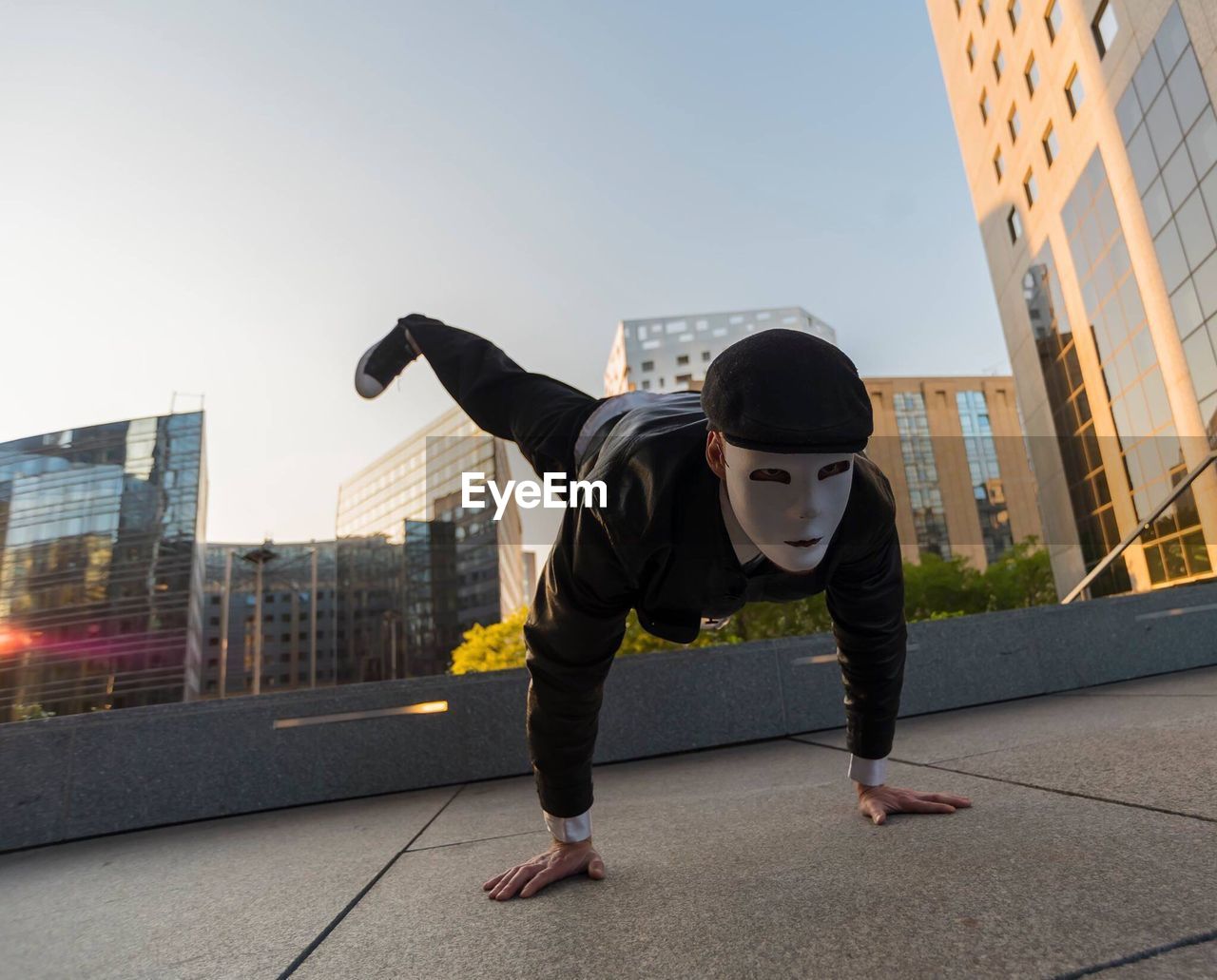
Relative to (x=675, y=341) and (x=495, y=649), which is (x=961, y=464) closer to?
(x=495, y=649)

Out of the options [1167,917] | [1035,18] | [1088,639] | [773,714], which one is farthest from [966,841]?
[1035,18]

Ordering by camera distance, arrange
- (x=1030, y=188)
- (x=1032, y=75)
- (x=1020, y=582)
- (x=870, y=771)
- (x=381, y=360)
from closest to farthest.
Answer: (x=870, y=771) < (x=381, y=360) < (x=1032, y=75) < (x=1030, y=188) < (x=1020, y=582)

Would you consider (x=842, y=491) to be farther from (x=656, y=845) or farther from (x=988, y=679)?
→ (x=988, y=679)

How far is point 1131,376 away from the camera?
71.3 ft

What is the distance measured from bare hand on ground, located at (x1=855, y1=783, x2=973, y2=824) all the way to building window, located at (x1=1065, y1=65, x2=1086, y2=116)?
90.5ft

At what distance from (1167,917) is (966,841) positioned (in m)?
0.62

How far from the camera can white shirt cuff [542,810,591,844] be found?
2.06m

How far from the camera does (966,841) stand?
1.82 metres

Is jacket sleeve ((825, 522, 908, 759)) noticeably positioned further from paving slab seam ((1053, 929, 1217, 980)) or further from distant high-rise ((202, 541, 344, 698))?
distant high-rise ((202, 541, 344, 698))

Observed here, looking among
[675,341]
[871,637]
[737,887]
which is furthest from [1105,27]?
[675,341]

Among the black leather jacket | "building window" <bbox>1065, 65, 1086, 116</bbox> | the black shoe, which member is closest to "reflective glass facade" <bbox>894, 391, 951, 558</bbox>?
"building window" <bbox>1065, 65, 1086, 116</bbox>

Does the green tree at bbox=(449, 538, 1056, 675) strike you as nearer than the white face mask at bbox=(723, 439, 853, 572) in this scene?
No

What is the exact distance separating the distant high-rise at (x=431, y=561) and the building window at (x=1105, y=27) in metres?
33.3

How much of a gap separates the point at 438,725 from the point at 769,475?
3.48 m
